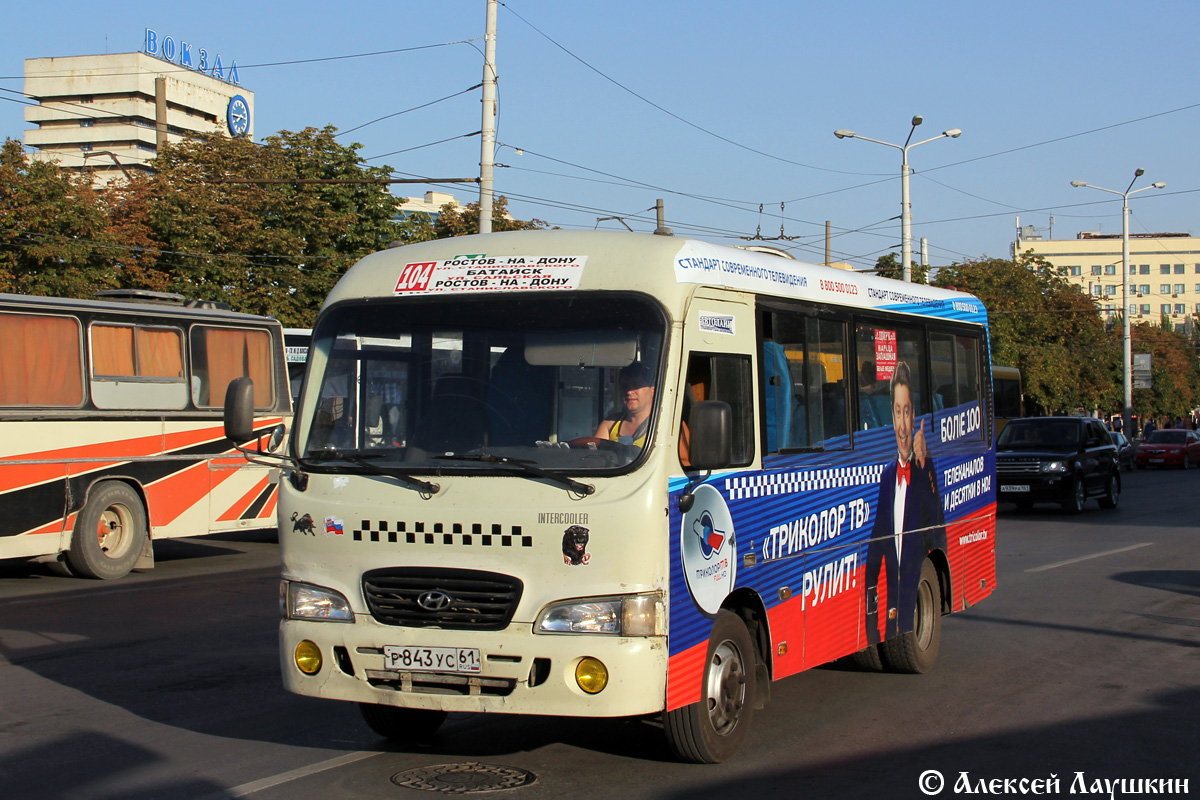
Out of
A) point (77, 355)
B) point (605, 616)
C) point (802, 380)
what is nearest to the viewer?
point (605, 616)

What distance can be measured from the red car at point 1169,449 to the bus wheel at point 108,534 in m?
44.4

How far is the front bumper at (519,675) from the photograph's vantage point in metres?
5.57

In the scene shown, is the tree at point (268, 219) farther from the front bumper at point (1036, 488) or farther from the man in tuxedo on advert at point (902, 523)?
the man in tuxedo on advert at point (902, 523)

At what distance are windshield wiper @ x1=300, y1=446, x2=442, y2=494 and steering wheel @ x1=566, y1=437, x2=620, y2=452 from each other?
2.20ft

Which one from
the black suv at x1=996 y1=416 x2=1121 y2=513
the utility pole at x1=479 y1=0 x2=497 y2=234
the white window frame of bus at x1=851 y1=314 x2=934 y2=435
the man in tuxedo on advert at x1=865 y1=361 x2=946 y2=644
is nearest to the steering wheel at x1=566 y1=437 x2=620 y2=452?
the white window frame of bus at x1=851 y1=314 x2=934 y2=435

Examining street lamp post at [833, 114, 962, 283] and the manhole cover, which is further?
street lamp post at [833, 114, 962, 283]

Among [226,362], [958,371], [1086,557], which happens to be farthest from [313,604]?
[1086,557]

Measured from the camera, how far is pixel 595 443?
5.86m

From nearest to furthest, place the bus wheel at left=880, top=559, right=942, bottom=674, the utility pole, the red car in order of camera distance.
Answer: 1. the bus wheel at left=880, top=559, right=942, bottom=674
2. the utility pole
3. the red car

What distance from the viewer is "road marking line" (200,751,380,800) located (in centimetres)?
579

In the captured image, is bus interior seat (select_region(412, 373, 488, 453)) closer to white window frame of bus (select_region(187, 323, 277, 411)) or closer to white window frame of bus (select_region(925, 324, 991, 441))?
white window frame of bus (select_region(925, 324, 991, 441))

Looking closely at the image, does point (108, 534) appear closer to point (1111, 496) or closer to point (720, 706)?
point (720, 706)

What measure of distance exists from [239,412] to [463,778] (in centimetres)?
208

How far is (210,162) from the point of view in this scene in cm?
3578
